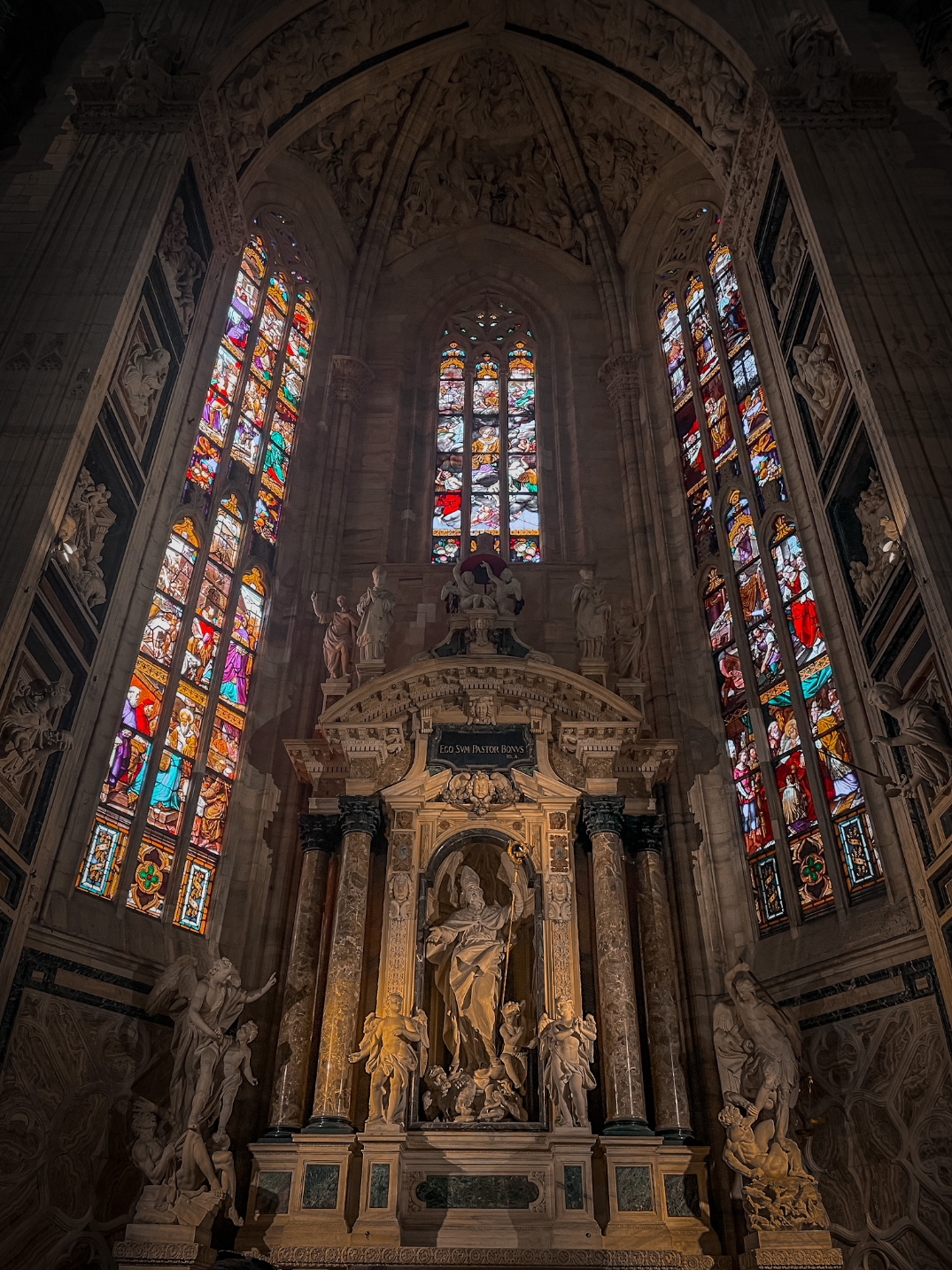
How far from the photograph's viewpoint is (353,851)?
11383 millimetres

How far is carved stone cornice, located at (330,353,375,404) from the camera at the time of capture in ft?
57.0

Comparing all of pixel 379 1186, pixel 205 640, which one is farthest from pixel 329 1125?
pixel 205 640

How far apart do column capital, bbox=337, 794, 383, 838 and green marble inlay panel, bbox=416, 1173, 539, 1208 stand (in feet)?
11.8

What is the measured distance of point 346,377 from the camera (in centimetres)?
1748

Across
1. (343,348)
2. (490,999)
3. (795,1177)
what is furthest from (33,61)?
(795,1177)

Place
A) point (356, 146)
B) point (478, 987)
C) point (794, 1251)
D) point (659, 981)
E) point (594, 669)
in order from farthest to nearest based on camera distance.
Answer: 1. point (356, 146)
2. point (594, 669)
3. point (659, 981)
4. point (478, 987)
5. point (794, 1251)

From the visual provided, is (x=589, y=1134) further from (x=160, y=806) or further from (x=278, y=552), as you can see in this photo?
(x=278, y=552)

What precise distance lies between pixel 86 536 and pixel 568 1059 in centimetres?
715

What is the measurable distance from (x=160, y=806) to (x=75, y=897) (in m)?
1.76

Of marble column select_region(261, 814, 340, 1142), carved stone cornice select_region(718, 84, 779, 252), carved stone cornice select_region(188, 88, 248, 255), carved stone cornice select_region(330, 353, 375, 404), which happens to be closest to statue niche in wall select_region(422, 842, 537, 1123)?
marble column select_region(261, 814, 340, 1142)

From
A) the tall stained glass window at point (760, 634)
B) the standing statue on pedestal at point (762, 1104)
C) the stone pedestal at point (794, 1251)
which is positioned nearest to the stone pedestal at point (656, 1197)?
the standing statue on pedestal at point (762, 1104)

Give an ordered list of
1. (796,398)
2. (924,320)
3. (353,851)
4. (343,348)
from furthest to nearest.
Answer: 1. (343,348)
2. (796,398)
3. (353,851)
4. (924,320)

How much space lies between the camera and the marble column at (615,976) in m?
10.0

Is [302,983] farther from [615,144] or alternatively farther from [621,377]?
[615,144]
